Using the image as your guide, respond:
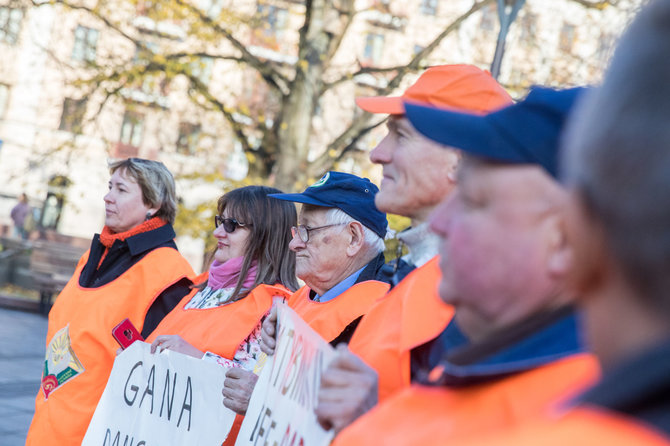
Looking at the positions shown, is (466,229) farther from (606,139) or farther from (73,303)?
(73,303)

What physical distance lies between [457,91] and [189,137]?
15096 mm

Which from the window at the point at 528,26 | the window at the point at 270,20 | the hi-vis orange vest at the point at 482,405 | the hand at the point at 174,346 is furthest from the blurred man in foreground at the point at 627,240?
the window at the point at 528,26

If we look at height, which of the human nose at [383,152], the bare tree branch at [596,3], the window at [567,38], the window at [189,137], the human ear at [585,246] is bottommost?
the window at [189,137]

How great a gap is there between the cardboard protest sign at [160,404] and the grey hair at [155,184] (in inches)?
48.2

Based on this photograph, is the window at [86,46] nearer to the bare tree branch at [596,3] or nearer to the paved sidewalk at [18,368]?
the paved sidewalk at [18,368]

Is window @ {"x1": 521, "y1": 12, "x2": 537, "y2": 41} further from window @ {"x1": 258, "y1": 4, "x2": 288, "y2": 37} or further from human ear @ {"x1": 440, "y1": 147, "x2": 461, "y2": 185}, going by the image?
human ear @ {"x1": 440, "y1": 147, "x2": 461, "y2": 185}

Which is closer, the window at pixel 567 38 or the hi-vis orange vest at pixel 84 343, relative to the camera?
the hi-vis orange vest at pixel 84 343

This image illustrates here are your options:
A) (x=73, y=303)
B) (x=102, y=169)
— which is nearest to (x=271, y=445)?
(x=73, y=303)

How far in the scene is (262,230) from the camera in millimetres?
4117

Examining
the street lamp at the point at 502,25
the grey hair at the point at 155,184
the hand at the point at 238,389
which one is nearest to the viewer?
the hand at the point at 238,389

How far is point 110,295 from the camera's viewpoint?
4.29m

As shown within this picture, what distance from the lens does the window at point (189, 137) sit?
1695 centimetres

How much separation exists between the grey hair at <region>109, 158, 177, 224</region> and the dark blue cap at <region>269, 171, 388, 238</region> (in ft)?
5.25

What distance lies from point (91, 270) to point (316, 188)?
170 centimetres
